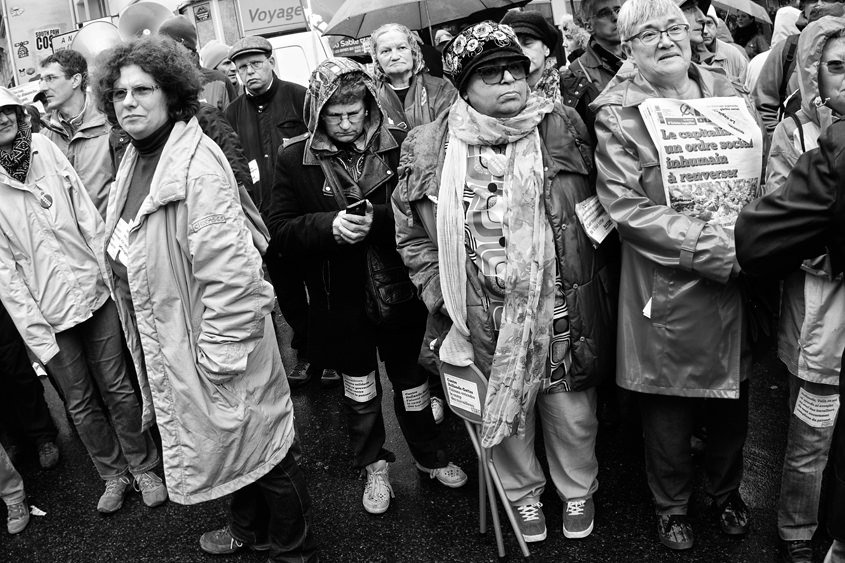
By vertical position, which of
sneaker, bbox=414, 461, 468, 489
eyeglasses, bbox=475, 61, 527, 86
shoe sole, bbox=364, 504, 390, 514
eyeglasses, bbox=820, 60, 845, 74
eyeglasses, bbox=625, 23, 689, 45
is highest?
eyeglasses, bbox=625, 23, 689, 45

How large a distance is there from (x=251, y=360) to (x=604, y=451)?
74.1 inches

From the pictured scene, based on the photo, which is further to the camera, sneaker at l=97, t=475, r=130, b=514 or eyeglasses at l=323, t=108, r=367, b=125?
sneaker at l=97, t=475, r=130, b=514

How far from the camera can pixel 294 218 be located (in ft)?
10.9

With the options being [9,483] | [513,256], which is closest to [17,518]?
[9,483]

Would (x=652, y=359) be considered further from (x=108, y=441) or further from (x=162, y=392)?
(x=108, y=441)

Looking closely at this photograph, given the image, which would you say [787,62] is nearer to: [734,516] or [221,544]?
[734,516]

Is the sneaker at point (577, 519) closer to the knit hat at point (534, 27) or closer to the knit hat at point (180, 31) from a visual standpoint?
the knit hat at point (534, 27)

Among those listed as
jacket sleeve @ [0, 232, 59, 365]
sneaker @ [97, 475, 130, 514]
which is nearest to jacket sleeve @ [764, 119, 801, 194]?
jacket sleeve @ [0, 232, 59, 365]

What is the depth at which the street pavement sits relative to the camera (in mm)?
3078

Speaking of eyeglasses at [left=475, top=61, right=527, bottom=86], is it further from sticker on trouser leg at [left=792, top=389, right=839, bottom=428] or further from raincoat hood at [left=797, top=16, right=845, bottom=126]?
sticker on trouser leg at [left=792, top=389, right=839, bottom=428]

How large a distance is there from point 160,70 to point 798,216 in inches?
87.9

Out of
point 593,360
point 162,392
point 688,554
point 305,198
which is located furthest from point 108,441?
point 688,554

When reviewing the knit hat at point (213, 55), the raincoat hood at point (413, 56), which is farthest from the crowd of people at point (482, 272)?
the knit hat at point (213, 55)

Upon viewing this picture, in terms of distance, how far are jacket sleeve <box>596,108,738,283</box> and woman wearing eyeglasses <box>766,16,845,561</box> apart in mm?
274
